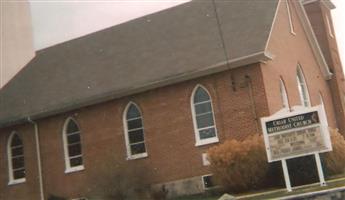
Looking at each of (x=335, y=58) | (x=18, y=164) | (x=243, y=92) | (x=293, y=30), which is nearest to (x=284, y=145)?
(x=243, y=92)

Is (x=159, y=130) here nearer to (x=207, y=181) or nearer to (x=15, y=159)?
(x=207, y=181)

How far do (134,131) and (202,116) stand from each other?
11.1 ft

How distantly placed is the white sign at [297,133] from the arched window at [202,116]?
5889mm

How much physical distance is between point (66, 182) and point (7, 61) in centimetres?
1094

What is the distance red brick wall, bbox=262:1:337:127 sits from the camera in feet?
77.0

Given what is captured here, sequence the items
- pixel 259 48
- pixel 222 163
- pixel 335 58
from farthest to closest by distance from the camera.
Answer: pixel 335 58 < pixel 259 48 < pixel 222 163

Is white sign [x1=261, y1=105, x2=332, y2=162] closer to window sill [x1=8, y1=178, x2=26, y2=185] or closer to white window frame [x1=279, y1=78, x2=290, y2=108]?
white window frame [x1=279, y1=78, x2=290, y2=108]

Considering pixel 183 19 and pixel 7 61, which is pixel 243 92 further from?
pixel 7 61

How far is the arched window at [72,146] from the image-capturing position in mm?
26578

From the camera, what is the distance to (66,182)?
26.5 meters

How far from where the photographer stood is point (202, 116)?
77.4 ft

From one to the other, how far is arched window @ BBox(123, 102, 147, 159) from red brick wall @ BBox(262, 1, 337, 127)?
5866mm

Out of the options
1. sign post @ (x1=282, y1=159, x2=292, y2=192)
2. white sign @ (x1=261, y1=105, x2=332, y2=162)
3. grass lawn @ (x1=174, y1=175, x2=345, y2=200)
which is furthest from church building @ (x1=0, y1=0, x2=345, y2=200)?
sign post @ (x1=282, y1=159, x2=292, y2=192)

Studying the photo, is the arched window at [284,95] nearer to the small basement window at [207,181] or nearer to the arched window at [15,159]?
the small basement window at [207,181]
